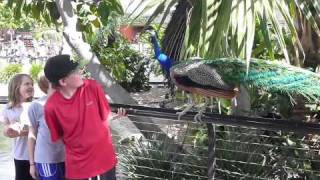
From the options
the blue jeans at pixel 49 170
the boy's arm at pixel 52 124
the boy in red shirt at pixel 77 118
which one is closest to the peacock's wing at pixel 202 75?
the boy in red shirt at pixel 77 118

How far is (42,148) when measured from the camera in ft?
9.77

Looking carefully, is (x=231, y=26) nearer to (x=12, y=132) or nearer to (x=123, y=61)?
(x=12, y=132)

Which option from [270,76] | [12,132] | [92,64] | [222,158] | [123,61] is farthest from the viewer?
[123,61]

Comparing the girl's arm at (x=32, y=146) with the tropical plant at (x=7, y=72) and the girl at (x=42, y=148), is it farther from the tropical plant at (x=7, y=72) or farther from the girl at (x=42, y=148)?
→ the tropical plant at (x=7, y=72)

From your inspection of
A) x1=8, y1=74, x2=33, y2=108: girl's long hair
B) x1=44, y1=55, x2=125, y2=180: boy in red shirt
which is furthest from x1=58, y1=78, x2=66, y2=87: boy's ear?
x1=8, y1=74, x2=33, y2=108: girl's long hair

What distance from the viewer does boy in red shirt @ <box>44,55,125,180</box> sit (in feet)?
9.10

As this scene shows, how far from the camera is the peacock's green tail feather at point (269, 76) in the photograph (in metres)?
2.76

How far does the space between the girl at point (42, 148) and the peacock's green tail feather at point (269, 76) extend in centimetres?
90

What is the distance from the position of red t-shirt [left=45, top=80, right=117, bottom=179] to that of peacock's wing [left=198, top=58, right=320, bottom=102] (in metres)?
0.68

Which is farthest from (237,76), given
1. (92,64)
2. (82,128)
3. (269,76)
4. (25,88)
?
(92,64)

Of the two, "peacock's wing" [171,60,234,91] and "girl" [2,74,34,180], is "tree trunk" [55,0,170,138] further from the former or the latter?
"peacock's wing" [171,60,234,91]

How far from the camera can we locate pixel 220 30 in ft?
9.20

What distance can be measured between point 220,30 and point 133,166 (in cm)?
157

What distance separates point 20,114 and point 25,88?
171 millimetres
